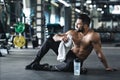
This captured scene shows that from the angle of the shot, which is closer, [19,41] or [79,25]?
[79,25]

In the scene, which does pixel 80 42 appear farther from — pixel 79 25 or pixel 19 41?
pixel 19 41

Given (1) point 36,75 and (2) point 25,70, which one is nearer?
(1) point 36,75

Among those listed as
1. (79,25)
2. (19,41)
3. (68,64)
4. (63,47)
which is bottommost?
(19,41)

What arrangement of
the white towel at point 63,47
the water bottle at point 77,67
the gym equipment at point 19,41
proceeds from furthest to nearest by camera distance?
the gym equipment at point 19,41 < the white towel at point 63,47 < the water bottle at point 77,67

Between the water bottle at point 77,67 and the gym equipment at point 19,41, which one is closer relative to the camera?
the water bottle at point 77,67

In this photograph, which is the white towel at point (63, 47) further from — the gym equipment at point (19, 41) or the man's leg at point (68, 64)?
the gym equipment at point (19, 41)

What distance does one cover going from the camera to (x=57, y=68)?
6027 millimetres

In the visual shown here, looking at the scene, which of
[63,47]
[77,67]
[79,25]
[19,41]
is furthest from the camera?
[19,41]

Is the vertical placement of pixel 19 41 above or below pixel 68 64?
below

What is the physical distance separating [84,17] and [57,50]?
81 centimetres

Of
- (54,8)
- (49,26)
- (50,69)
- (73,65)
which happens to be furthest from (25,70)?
(54,8)

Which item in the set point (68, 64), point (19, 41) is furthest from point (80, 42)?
point (19, 41)

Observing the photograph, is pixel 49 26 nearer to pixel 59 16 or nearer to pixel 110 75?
pixel 110 75

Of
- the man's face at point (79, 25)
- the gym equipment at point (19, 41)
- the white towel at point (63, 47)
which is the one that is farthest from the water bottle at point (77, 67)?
the gym equipment at point (19, 41)
